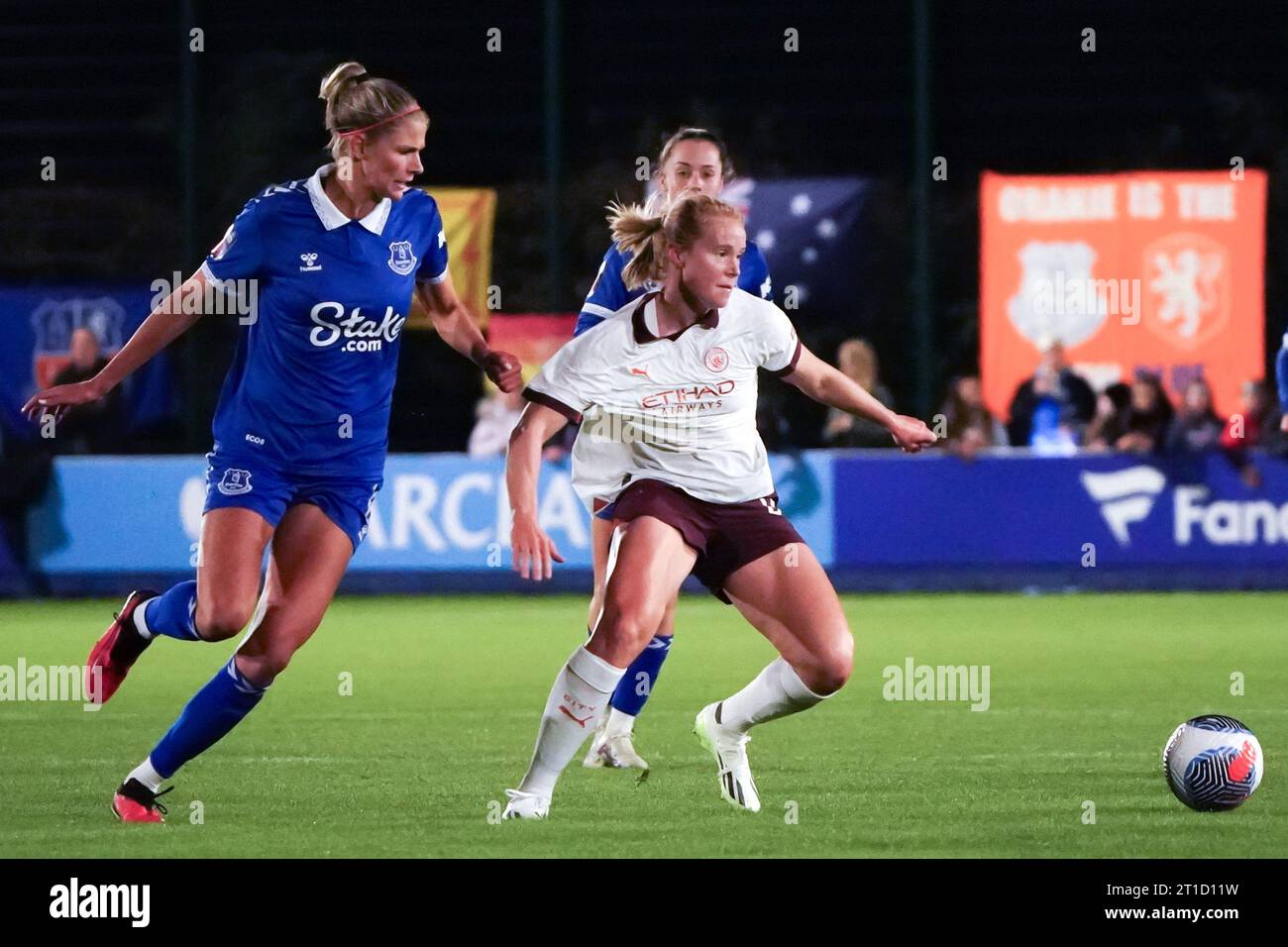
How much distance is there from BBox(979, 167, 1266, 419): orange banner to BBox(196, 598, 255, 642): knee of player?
11605 millimetres

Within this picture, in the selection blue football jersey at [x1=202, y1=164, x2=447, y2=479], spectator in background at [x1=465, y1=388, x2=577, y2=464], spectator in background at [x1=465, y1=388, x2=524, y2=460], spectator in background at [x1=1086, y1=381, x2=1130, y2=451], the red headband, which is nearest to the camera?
the red headband

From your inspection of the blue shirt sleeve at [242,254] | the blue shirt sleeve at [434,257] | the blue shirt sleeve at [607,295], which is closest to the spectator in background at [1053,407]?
the blue shirt sleeve at [607,295]

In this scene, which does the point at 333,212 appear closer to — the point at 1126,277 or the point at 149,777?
the point at 149,777

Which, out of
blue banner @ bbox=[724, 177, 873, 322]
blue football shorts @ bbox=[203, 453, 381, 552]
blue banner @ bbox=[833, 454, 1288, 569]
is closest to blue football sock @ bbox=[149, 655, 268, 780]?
blue football shorts @ bbox=[203, 453, 381, 552]

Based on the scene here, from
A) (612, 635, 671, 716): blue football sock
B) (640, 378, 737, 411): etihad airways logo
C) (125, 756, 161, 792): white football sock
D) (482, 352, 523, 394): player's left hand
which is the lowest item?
(125, 756, 161, 792): white football sock

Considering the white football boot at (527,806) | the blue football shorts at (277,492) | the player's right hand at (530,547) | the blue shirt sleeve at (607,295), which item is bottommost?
the white football boot at (527,806)

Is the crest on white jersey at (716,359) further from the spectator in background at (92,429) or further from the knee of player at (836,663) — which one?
the spectator in background at (92,429)

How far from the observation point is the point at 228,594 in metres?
7.08

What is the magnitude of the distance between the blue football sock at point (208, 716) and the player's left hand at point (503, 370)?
115cm

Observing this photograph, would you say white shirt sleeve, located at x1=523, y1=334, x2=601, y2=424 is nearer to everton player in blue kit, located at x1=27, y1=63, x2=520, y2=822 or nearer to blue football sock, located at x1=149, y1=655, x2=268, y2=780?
everton player in blue kit, located at x1=27, y1=63, x2=520, y2=822

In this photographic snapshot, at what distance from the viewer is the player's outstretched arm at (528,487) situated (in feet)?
22.2

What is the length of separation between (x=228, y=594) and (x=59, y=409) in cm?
82

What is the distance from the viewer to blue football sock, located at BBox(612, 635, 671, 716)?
8.37 meters

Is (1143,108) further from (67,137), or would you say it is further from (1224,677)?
(1224,677)
